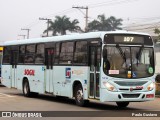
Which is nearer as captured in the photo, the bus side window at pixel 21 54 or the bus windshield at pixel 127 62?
the bus windshield at pixel 127 62

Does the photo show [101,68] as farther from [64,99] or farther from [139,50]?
[64,99]

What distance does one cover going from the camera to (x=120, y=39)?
1712 cm

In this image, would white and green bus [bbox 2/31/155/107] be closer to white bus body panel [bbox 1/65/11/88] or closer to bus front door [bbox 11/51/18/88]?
bus front door [bbox 11/51/18/88]

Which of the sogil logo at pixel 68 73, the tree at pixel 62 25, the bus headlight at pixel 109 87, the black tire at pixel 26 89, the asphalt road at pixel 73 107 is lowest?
the asphalt road at pixel 73 107

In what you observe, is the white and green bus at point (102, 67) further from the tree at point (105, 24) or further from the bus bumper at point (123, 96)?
the tree at point (105, 24)

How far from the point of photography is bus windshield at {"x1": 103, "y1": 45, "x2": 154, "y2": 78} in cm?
1672

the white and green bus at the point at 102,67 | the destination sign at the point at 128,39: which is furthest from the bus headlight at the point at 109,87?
the destination sign at the point at 128,39

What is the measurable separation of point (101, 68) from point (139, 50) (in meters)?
1.64

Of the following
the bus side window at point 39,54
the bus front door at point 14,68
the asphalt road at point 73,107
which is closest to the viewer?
the asphalt road at point 73,107

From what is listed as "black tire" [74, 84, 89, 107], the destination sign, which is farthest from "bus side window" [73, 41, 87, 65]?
the destination sign

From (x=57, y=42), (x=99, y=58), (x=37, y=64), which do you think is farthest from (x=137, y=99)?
(x=37, y=64)

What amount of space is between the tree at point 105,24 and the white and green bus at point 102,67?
5269 cm

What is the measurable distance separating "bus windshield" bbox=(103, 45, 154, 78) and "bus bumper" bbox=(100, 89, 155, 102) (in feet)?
2.03

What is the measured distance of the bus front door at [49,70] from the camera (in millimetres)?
21078
